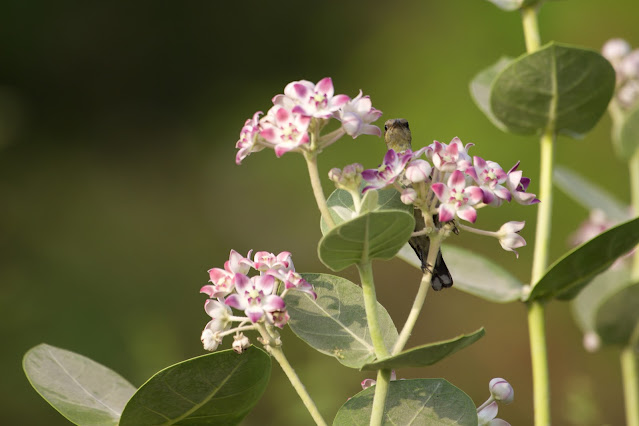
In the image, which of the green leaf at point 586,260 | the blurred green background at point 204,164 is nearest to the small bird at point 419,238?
the green leaf at point 586,260

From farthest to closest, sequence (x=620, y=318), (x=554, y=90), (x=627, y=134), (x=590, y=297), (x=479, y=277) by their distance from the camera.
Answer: (x=590, y=297) < (x=627, y=134) < (x=620, y=318) < (x=479, y=277) < (x=554, y=90)

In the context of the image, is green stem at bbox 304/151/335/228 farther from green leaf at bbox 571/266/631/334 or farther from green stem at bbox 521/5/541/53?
green leaf at bbox 571/266/631/334

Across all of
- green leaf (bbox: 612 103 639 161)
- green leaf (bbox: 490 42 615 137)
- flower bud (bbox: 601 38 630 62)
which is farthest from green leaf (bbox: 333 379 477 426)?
flower bud (bbox: 601 38 630 62)

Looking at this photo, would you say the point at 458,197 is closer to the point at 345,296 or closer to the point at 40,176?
the point at 345,296

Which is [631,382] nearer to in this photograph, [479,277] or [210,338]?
[479,277]

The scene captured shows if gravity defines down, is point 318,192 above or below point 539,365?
above

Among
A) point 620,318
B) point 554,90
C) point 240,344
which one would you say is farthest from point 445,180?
point 620,318

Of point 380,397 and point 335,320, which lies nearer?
point 380,397
